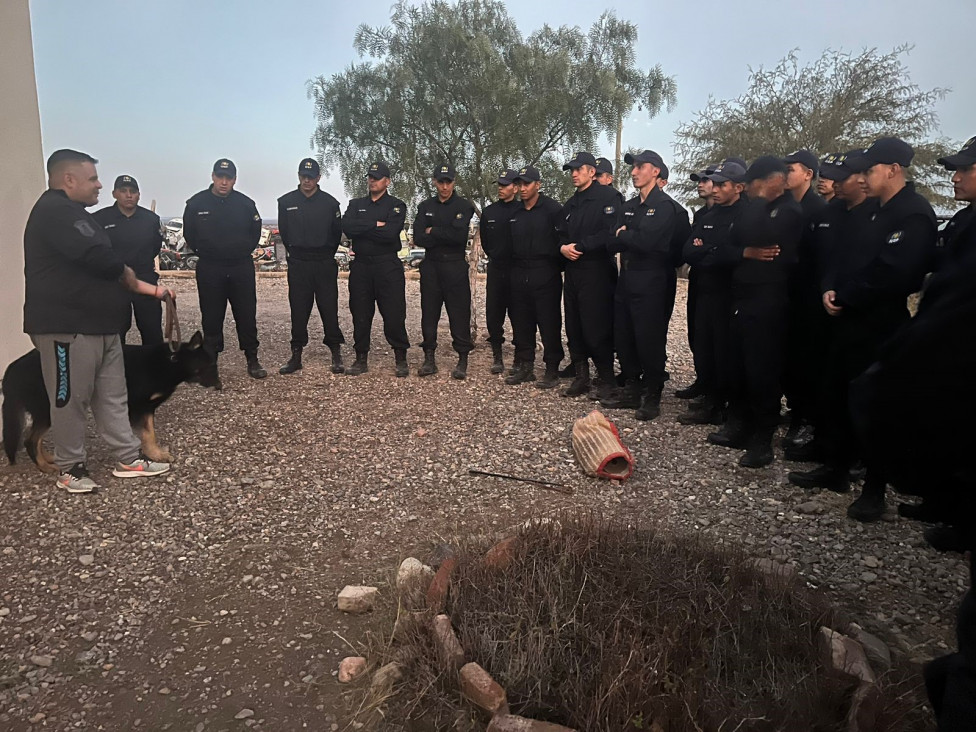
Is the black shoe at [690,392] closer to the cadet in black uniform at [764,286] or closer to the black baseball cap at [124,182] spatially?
the cadet in black uniform at [764,286]

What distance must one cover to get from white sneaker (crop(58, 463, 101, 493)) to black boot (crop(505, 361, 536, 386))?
3.94m

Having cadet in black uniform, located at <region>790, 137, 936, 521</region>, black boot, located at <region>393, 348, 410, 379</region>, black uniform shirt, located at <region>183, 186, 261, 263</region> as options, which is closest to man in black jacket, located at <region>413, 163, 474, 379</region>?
black boot, located at <region>393, 348, 410, 379</region>

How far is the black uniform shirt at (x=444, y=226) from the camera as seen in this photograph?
24.1 ft

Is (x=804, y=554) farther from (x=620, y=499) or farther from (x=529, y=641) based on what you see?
(x=529, y=641)

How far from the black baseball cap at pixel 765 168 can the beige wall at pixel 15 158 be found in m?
5.76

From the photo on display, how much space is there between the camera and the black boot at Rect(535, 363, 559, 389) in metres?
7.20

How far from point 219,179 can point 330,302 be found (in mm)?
1668

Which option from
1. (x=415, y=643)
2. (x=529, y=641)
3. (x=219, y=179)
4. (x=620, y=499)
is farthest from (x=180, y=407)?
(x=529, y=641)

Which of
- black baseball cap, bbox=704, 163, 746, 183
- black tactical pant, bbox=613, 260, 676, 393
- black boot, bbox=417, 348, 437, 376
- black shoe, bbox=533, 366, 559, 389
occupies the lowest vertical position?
black shoe, bbox=533, 366, 559, 389

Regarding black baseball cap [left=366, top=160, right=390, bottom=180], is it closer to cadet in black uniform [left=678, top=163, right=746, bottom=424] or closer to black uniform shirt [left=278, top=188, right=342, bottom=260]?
black uniform shirt [left=278, top=188, right=342, bottom=260]

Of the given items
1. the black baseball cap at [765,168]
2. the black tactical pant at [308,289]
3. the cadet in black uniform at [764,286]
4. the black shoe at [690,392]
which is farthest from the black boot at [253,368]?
the black baseball cap at [765,168]

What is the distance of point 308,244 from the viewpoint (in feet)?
24.4

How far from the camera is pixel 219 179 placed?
728 cm

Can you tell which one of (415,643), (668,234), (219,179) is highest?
(219,179)
